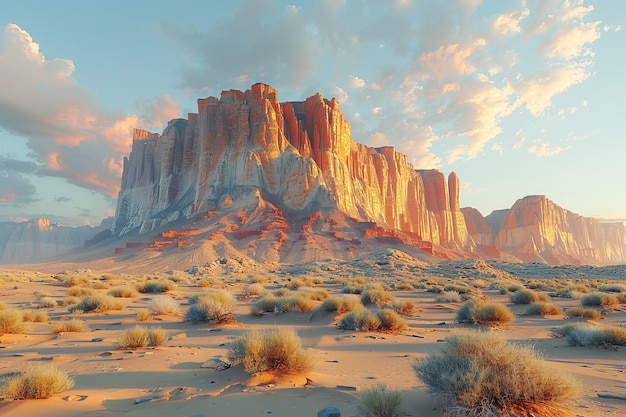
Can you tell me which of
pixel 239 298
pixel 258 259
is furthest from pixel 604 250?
pixel 239 298

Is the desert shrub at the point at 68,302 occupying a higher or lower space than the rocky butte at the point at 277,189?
lower

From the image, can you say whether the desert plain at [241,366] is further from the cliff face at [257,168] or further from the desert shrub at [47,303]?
the cliff face at [257,168]

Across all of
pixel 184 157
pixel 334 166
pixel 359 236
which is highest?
pixel 184 157

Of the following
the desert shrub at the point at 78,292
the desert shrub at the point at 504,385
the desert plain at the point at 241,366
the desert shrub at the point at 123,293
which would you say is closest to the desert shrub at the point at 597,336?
the desert plain at the point at 241,366

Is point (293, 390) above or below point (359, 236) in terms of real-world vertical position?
below

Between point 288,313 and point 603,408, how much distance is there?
30.4ft

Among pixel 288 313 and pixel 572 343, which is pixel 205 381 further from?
pixel 572 343

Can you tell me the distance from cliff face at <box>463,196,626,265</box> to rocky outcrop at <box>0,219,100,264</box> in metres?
165

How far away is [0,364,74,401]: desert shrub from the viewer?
4489mm

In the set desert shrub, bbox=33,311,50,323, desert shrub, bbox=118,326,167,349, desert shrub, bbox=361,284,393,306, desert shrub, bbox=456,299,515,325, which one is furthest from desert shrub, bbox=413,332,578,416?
desert shrub, bbox=33,311,50,323

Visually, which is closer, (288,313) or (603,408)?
(603,408)

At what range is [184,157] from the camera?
91.2 metres

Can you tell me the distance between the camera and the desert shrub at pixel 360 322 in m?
9.67

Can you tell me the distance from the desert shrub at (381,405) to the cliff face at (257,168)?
6570 centimetres
